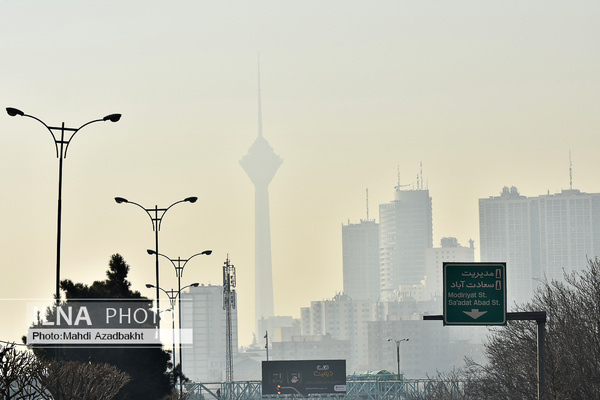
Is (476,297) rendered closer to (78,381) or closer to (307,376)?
(78,381)

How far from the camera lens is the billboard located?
119 metres

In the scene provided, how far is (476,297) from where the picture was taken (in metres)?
38.7

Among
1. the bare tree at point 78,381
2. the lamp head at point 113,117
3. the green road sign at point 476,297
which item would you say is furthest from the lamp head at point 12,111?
the green road sign at point 476,297

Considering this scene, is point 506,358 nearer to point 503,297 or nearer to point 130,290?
point 130,290

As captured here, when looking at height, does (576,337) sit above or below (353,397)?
above

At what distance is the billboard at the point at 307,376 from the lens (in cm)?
11925

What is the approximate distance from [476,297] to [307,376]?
271ft

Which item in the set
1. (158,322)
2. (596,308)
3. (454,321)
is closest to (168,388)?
(158,322)

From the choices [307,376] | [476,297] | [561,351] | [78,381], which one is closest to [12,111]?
[78,381]

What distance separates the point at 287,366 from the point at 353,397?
27.8m

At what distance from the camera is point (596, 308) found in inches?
2375

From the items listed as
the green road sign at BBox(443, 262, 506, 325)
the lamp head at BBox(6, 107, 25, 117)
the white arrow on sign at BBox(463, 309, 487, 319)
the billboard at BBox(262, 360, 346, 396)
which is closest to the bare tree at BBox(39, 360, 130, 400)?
the lamp head at BBox(6, 107, 25, 117)

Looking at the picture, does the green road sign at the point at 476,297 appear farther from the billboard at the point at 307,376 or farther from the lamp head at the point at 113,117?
the billboard at the point at 307,376

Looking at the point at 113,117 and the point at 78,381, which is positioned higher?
the point at 113,117
